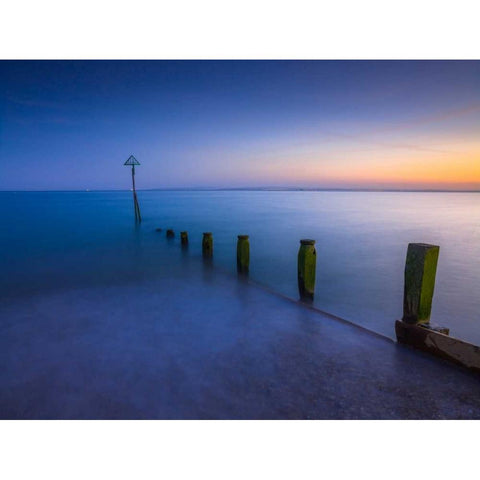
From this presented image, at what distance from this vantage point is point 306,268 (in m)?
6.77

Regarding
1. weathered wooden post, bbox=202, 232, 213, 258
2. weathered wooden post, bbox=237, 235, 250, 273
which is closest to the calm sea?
weathered wooden post, bbox=202, 232, 213, 258

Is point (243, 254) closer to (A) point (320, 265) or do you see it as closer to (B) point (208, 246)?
(B) point (208, 246)

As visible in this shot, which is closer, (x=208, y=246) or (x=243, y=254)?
(x=243, y=254)

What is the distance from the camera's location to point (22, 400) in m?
3.06

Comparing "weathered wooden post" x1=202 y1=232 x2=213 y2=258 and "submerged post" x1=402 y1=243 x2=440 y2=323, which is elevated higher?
"submerged post" x1=402 y1=243 x2=440 y2=323

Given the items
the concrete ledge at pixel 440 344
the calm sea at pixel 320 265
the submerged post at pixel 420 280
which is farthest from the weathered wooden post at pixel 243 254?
the submerged post at pixel 420 280

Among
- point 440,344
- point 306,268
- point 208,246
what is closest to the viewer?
point 440,344

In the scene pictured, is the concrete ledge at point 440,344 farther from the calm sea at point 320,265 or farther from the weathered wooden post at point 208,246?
the weathered wooden post at point 208,246

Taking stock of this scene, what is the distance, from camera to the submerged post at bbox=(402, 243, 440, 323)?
13.0 ft

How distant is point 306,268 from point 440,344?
3.26m

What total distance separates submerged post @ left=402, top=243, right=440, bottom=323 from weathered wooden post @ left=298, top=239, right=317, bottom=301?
2.64 m

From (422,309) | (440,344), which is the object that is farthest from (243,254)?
(440,344)

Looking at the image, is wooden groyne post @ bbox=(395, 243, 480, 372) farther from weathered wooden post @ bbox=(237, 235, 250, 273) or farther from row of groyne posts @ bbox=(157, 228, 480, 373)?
weathered wooden post @ bbox=(237, 235, 250, 273)
